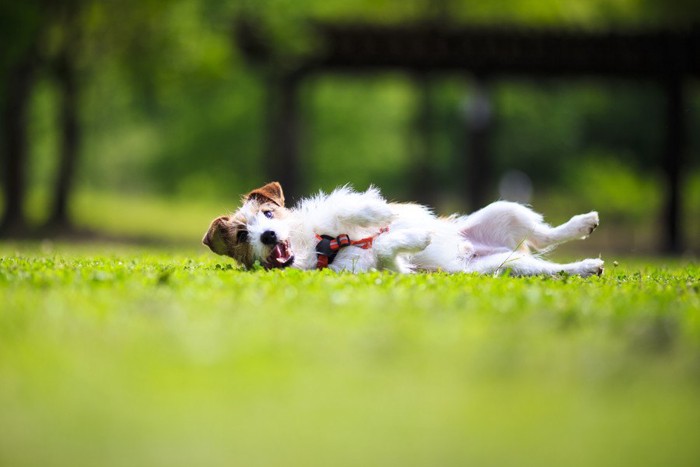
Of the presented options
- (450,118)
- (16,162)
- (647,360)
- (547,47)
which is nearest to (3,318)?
(647,360)

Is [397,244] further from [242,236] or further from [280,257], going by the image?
[242,236]

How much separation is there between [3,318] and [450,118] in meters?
50.4

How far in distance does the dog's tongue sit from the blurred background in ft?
12.2

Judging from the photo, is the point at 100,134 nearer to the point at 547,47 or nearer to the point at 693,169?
the point at 547,47

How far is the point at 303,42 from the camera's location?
74.5ft

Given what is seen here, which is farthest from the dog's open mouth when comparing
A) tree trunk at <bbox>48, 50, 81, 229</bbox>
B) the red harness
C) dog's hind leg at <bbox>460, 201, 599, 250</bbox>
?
tree trunk at <bbox>48, 50, 81, 229</bbox>

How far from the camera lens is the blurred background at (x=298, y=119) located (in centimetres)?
2272

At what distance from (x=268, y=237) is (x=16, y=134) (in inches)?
646

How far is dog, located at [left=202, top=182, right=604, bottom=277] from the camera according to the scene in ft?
23.0

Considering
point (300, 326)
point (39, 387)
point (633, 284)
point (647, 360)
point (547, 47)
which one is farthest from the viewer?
point (547, 47)

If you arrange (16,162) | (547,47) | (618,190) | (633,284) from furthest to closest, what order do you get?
(618,190) < (547,47) < (16,162) < (633,284)

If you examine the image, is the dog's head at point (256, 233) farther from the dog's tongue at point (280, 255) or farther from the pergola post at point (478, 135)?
the pergola post at point (478, 135)

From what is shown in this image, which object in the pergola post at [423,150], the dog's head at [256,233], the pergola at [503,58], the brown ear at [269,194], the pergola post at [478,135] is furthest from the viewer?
the pergola post at [423,150]

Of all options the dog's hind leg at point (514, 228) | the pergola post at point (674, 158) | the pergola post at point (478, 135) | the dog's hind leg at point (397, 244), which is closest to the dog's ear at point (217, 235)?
the dog's hind leg at point (397, 244)
